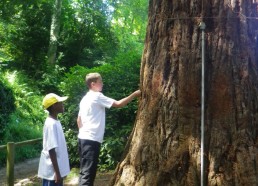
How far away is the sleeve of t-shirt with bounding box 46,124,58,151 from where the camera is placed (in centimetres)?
461

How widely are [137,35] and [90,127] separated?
27.1 m

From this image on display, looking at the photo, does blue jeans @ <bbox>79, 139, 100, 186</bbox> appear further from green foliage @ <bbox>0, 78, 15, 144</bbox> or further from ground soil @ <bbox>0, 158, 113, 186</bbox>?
green foliage @ <bbox>0, 78, 15, 144</bbox>

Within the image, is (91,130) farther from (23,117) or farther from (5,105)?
(23,117)

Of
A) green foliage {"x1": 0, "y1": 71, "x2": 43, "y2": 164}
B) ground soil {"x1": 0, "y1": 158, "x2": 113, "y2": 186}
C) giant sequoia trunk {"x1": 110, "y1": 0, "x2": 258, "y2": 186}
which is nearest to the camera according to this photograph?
giant sequoia trunk {"x1": 110, "y1": 0, "x2": 258, "y2": 186}

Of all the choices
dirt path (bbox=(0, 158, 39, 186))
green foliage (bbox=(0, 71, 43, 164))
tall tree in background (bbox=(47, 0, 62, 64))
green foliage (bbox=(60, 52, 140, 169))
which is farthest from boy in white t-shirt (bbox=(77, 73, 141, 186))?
tall tree in background (bbox=(47, 0, 62, 64))

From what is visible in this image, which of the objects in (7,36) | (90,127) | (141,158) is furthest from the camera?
(7,36)

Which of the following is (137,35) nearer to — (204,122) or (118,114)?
(118,114)

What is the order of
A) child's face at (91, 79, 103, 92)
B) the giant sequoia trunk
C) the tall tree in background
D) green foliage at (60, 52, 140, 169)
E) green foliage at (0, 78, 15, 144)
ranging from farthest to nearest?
the tall tree in background, green foliage at (0, 78, 15, 144), green foliage at (60, 52, 140, 169), child's face at (91, 79, 103, 92), the giant sequoia trunk

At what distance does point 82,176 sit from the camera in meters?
5.63

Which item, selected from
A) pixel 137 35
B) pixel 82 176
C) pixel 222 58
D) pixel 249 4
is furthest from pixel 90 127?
pixel 137 35

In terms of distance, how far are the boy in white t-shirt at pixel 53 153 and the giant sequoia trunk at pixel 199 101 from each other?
83cm

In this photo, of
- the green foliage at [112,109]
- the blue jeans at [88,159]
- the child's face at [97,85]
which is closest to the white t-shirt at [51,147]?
the blue jeans at [88,159]

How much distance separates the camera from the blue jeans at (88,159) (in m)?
5.54

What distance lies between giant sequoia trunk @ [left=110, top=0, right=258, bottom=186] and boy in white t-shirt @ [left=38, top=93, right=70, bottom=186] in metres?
0.83
